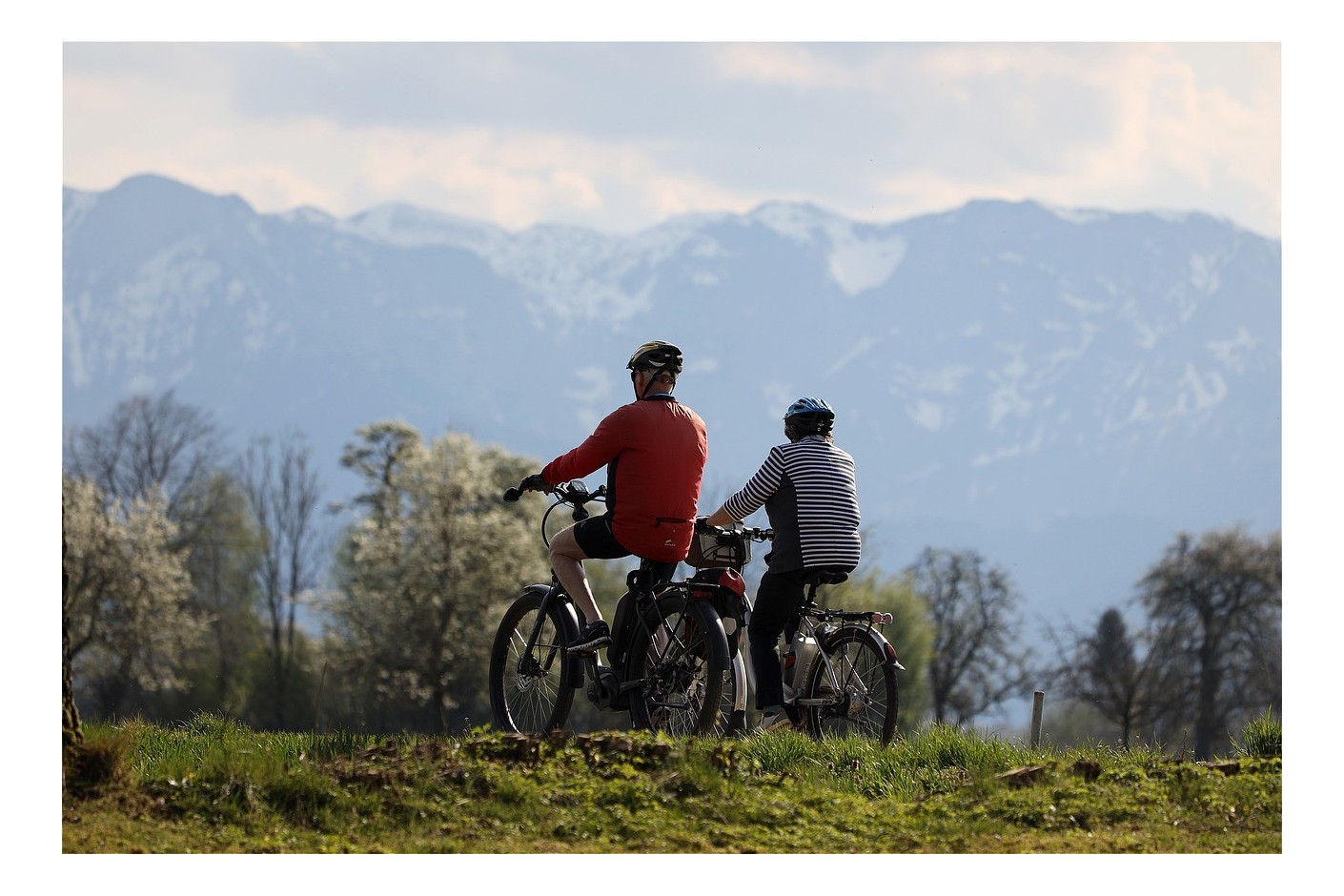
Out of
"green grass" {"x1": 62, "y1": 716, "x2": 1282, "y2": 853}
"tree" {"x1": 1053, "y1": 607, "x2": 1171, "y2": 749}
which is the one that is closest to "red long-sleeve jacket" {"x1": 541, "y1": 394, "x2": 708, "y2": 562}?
"green grass" {"x1": 62, "y1": 716, "x2": 1282, "y2": 853}

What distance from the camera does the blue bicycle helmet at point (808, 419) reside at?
8.69 metres

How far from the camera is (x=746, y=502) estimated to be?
8.51m

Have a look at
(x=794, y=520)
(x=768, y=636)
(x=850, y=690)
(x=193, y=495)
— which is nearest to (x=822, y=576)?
(x=794, y=520)

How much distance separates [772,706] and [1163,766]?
7.80 feet

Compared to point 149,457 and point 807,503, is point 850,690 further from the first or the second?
point 149,457

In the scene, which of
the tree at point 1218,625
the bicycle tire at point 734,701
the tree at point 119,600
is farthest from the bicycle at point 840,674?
the tree at point 1218,625

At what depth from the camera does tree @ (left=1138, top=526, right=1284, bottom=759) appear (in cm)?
5209

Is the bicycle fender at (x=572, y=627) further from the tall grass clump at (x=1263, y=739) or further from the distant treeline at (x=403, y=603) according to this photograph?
the distant treeline at (x=403, y=603)

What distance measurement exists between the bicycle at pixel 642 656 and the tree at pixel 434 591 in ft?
120

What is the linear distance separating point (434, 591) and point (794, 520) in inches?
1518

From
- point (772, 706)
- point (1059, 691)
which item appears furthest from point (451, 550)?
point (772, 706)

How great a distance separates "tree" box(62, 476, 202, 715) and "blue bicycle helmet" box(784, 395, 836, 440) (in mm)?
44380

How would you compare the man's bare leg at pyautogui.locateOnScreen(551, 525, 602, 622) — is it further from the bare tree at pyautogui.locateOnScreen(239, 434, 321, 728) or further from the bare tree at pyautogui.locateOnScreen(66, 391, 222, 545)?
the bare tree at pyautogui.locateOnScreen(66, 391, 222, 545)

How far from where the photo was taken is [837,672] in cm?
865
